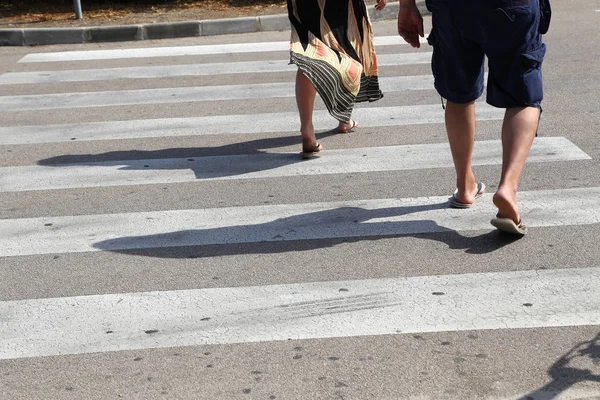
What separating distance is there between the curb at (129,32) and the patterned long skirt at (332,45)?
5.09 meters

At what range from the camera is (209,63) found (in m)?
9.56

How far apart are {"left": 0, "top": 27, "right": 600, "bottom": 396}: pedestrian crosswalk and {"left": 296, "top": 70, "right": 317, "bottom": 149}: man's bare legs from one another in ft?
0.43

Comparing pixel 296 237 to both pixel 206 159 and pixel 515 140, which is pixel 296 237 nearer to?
pixel 515 140

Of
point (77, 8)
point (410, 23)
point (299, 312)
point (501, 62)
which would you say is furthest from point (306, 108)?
point (77, 8)

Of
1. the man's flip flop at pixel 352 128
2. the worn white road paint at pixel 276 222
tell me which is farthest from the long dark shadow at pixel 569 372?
the man's flip flop at pixel 352 128

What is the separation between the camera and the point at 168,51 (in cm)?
1029

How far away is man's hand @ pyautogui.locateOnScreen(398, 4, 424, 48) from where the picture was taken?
16.0 feet

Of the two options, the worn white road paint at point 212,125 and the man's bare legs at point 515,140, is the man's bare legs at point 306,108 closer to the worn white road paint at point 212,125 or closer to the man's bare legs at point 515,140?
the worn white road paint at point 212,125

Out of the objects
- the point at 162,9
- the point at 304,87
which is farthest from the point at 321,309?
the point at 162,9

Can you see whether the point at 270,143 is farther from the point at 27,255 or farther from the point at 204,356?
the point at 204,356

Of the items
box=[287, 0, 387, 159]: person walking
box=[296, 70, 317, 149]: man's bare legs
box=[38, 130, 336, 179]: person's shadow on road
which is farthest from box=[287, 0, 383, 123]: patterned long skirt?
box=[38, 130, 336, 179]: person's shadow on road

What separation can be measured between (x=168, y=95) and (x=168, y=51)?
2.14 meters

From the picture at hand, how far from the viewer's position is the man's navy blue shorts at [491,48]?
451 centimetres

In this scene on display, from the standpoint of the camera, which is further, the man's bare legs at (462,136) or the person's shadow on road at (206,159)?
the person's shadow on road at (206,159)
